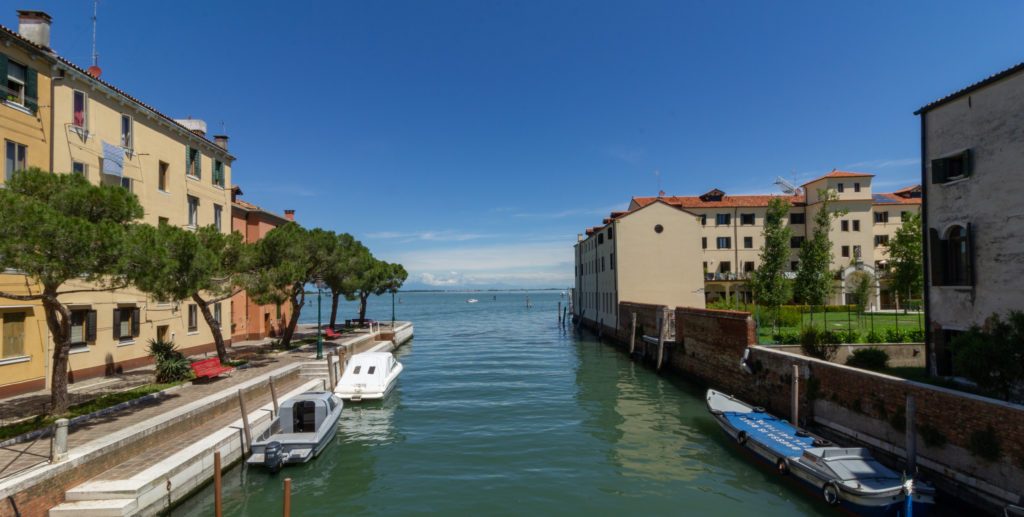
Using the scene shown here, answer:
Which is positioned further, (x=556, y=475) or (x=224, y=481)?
(x=556, y=475)

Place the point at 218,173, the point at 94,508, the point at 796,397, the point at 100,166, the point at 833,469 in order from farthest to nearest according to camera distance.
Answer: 1. the point at 218,173
2. the point at 100,166
3. the point at 796,397
4. the point at 833,469
5. the point at 94,508

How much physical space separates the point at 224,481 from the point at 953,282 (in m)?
23.2

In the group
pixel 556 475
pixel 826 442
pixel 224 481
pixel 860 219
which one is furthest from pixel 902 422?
pixel 860 219

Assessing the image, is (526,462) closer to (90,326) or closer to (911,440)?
(911,440)

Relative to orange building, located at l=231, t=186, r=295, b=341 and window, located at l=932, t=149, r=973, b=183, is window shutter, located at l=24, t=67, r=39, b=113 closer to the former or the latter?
orange building, located at l=231, t=186, r=295, b=341

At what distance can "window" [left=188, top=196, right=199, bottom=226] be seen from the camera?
2762 cm

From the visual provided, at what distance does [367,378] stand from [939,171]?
24.8 meters

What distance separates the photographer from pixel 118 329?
22.3 m

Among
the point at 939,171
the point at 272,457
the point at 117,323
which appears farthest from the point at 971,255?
the point at 117,323

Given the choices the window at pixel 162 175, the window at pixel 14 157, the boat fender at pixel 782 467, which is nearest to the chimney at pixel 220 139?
the window at pixel 162 175

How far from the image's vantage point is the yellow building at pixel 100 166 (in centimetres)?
1723

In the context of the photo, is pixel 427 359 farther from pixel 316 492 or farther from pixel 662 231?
pixel 316 492

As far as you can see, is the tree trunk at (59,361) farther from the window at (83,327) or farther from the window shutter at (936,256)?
the window shutter at (936,256)

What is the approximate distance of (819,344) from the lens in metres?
20.6
